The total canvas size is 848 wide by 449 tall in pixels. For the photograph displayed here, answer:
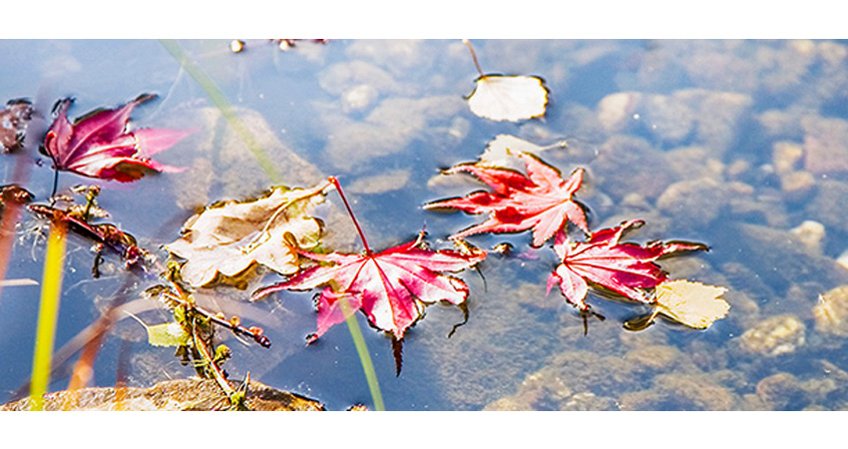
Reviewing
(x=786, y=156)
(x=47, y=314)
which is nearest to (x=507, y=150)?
(x=786, y=156)

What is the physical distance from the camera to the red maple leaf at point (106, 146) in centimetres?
201

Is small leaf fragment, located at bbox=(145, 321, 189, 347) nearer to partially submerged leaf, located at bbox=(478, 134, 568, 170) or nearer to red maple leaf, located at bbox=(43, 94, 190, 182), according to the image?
red maple leaf, located at bbox=(43, 94, 190, 182)

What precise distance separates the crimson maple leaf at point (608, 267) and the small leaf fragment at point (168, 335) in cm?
75

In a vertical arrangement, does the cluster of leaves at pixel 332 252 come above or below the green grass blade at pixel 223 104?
below

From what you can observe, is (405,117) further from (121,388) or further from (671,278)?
(121,388)

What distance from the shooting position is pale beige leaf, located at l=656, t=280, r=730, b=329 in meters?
1.70

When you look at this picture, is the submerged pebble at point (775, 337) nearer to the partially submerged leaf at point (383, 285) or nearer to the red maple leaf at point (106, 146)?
the partially submerged leaf at point (383, 285)

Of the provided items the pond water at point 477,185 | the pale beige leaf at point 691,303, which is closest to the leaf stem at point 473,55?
the pond water at point 477,185

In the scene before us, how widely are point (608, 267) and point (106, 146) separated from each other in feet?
4.04

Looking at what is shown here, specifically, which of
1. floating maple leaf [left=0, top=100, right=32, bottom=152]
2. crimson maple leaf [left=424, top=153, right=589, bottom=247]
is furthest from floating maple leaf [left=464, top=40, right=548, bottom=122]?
floating maple leaf [left=0, top=100, right=32, bottom=152]

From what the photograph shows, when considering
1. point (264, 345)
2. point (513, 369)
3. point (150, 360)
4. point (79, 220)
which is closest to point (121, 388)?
point (150, 360)

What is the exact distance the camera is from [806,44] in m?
2.54

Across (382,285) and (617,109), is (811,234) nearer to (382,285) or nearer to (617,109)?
(617,109)

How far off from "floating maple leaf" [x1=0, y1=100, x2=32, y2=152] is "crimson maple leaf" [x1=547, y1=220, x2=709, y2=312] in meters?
1.36
